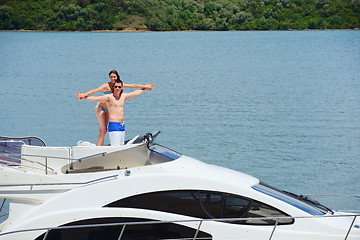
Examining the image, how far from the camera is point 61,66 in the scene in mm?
45875

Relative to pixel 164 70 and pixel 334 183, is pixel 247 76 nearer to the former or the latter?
pixel 164 70

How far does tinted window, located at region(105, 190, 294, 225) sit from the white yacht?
10 millimetres

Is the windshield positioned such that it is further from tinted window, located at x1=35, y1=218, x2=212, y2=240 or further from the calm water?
the calm water

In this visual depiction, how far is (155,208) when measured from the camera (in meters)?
6.49

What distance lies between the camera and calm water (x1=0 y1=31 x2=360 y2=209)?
17.4m

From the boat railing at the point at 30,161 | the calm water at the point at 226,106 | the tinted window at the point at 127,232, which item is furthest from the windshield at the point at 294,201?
the calm water at the point at 226,106

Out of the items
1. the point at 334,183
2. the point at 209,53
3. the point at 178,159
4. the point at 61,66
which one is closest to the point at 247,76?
the point at 61,66

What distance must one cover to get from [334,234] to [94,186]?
2.56m

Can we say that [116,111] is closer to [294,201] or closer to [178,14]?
[294,201]

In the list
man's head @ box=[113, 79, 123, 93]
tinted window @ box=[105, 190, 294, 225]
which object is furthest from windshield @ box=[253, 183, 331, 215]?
man's head @ box=[113, 79, 123, 93]

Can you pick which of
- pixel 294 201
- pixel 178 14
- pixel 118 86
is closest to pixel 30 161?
pixel 118 86

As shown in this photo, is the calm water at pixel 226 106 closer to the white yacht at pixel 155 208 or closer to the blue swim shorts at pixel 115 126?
the blue swim shorts at pixel 115 126

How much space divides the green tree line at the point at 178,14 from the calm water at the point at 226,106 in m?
32.5

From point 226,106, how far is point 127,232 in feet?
65.2
